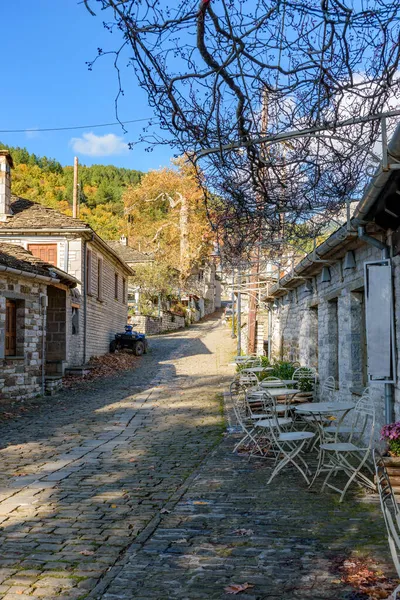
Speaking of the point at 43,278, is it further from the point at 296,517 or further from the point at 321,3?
the point at 321,3

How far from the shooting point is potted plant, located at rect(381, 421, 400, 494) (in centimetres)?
444

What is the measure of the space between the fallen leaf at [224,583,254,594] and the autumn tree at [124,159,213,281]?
33802 millimetres

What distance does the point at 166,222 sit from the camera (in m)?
42.5

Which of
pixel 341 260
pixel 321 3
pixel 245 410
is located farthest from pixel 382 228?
pixel 245 410

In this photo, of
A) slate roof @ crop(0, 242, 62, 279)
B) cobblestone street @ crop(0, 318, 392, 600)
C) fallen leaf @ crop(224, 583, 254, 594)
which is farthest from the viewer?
slate roof @ crop(0, 242, 62, 279)

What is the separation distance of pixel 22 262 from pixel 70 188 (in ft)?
130

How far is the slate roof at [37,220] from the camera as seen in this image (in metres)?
17.8

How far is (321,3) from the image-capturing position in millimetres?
3127

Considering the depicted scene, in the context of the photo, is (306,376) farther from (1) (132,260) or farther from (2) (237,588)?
(1) (132,260)

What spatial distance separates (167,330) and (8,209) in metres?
19.4

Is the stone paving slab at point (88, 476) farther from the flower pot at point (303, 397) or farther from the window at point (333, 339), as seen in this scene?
the window at point (333, 339)

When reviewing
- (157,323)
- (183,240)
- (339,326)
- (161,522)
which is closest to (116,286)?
(157,323)

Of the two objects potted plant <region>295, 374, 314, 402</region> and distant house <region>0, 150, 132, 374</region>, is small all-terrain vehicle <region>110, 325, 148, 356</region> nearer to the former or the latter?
distant house <region>0, 150, 132, 374</region>

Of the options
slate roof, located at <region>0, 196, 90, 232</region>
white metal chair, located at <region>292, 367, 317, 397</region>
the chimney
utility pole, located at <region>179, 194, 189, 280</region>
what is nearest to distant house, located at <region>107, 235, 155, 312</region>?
utility pole, located at <region>179, 194, 189, 280</region>
